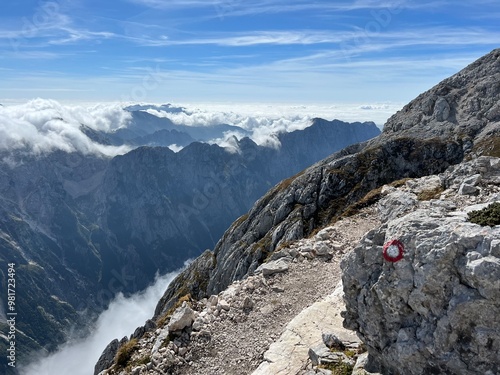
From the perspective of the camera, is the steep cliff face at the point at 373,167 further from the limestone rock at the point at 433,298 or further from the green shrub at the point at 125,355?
the limestone rock at the point at 433,298

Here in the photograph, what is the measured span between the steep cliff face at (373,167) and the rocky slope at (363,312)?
38.3 metres

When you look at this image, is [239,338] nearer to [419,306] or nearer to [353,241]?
[419,306]

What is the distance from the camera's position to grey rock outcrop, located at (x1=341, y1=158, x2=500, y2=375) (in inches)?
502

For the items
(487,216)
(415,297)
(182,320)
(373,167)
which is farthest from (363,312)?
(373,167)

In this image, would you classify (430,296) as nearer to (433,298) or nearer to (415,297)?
(433,298)

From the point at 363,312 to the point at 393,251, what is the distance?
10.1 feet

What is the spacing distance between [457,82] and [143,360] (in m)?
134

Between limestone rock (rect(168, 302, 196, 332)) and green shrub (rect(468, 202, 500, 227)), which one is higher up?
green shrub (rect(468, 202, 500, 227))

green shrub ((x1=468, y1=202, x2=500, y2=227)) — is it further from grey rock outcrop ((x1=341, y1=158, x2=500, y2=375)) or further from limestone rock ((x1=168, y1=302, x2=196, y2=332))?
limestone rock ((x1=168, y1=302, x2=196, y2=332))

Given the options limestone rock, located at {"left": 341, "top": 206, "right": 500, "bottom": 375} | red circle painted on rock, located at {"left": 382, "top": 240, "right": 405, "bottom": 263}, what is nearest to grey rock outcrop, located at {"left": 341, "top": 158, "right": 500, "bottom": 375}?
limestone rock, located at {"left": 341, "top": 206, "right": 500, "bottom": 375}

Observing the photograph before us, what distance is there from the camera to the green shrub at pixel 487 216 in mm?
13689

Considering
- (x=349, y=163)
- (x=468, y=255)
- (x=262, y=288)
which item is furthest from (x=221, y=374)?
(x=349, y=163)

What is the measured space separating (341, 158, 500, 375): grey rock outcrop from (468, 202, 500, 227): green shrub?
338mm

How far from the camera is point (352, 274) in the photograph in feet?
55.0
